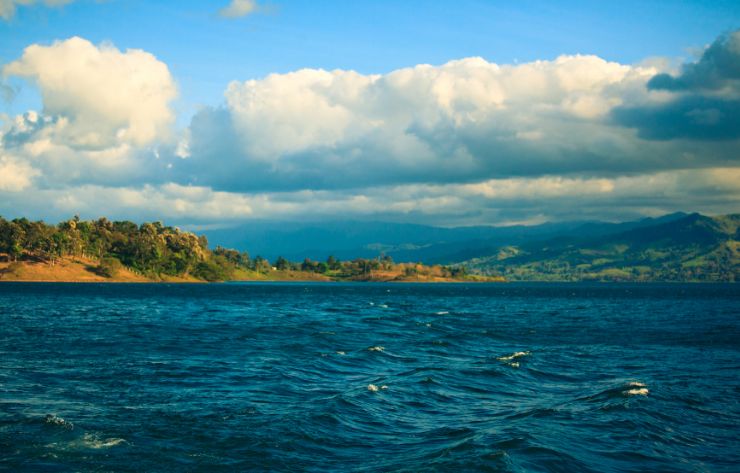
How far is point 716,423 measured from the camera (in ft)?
115

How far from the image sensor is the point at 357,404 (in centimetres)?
3794

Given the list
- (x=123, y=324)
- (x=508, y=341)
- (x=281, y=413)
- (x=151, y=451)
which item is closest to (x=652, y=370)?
(x=508, y=341)

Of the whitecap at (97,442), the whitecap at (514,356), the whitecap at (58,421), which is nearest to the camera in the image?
the whitecap at (97,442)

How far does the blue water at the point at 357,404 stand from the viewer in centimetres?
2728

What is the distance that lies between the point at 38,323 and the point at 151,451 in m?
68.2

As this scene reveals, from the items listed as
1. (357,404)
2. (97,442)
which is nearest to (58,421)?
(97,442)

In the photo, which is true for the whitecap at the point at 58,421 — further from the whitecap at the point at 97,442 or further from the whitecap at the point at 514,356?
the whitecap at the point at 514,356

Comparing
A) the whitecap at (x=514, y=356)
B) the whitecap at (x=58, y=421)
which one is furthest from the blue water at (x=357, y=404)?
the whitecap at (x=58, y=421)

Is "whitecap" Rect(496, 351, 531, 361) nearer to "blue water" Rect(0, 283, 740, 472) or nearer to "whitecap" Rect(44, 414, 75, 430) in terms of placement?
"blue water" Rect(0, 283, 740, 472)

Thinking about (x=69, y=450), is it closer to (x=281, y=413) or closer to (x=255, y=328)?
(x=281, y=413)

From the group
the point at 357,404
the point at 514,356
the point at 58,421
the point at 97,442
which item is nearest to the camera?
the point at 97,442

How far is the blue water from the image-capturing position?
27.3 meters

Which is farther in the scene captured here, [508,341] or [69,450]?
[508,341]

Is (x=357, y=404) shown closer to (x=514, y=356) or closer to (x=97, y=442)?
(x=97, y=442)
